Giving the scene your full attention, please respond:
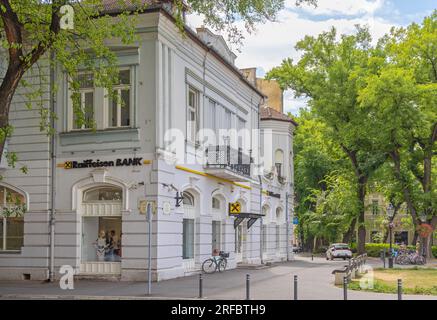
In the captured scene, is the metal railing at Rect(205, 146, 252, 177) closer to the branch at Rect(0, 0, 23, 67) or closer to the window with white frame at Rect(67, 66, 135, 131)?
the window with white frame at Rect(67, 66, 135, 131)

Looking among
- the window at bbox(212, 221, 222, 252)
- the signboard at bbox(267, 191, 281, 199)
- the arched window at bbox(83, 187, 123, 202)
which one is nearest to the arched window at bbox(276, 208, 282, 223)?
the signboard at bbox(267, 191, 281, 199)

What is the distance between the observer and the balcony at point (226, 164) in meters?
27.6

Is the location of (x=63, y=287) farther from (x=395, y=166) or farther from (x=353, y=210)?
(x=353, y=210)

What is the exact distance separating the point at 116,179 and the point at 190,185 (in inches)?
149

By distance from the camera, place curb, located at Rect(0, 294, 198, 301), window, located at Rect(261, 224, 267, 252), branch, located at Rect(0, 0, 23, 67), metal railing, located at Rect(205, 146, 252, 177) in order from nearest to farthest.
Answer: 1. branch, located at Rect(0, 0, 23, 67)
2. curb, located at Rect(0, 294, 198, 301)
3. metal railing, located at Rect(205, 146, 252, 177)
4. window, located at Rect(261, 224, 267, 252)

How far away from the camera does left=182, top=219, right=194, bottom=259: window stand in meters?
25.6

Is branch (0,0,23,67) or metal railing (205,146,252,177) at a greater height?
branch (0,0,23,67)

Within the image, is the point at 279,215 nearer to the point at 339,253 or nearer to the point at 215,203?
the point at 339,253

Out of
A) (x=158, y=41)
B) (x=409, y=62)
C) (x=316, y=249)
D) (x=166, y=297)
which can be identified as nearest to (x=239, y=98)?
(x=158, y=41)

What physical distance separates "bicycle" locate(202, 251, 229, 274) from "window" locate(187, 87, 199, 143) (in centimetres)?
531

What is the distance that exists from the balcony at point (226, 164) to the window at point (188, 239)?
2.64m

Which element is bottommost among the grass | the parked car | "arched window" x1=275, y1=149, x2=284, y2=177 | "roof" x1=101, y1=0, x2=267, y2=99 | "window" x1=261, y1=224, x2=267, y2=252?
the parked car

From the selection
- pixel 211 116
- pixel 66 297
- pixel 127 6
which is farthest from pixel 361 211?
pixel 66 297

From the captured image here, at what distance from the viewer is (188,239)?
26.0 meters
